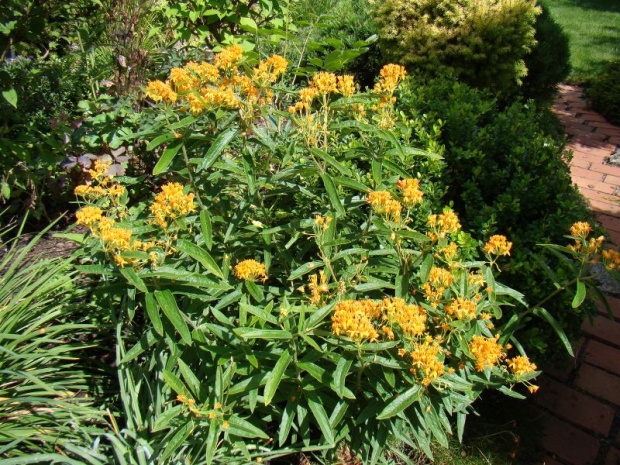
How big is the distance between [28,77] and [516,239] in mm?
2818

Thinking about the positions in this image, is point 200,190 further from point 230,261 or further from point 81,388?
point 81,388

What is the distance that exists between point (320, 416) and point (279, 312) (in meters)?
0.38

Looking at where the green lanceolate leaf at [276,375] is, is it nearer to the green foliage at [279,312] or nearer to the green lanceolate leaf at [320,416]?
the green foliage at [279,312]

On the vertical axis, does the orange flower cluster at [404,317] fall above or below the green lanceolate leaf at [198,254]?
below

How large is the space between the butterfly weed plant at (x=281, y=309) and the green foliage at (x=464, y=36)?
2.74 m

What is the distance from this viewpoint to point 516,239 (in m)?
2.38

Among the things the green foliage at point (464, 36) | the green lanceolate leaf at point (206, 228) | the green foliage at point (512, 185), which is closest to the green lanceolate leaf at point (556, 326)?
the green foliage at point (512, 185)

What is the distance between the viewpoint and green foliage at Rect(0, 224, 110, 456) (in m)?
1.78

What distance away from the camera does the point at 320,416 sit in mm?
1598

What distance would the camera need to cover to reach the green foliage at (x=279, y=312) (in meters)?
1.54

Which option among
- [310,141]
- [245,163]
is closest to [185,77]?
[245,163]

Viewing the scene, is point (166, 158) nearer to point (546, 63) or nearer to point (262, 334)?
point (262, 334)

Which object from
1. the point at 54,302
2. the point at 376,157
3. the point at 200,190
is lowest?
the point at 54,302

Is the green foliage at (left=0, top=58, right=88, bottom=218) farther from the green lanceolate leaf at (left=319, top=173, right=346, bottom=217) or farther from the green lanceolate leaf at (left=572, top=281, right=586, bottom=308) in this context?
the green lanceolate leaf at (left=572, top=281, right=586, bottom=308)
